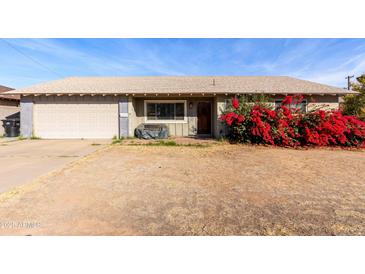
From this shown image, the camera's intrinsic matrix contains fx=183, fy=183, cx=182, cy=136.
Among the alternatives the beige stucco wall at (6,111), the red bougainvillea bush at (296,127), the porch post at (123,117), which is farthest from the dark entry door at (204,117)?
the beige stucco wall at (6,111)

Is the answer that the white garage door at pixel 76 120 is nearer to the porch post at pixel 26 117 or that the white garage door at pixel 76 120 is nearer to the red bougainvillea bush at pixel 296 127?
the porch post at pixel 26 117

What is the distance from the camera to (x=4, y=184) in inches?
156

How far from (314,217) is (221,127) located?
8470 mm

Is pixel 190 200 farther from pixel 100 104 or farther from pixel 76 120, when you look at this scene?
pixel 76 120

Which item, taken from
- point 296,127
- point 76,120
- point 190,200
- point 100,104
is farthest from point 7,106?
point 296,127

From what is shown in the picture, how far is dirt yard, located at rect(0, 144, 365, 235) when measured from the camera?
2508 millimetres

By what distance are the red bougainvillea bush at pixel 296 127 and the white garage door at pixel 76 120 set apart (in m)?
7.01

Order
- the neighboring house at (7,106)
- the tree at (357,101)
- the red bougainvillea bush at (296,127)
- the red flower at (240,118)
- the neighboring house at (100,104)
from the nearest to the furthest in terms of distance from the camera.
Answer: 1. the red bougainvillea bush at (296,127)
2. the red flower at (240,118)
3. the neighboring house at (100,104)
4. the tree at (357,101)
5. the neighboring house at (7,106)

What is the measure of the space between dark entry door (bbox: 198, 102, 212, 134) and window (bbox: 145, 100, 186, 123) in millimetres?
1091

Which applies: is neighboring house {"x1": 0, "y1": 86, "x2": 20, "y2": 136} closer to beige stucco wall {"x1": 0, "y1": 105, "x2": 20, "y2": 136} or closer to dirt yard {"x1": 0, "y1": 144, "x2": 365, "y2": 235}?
beige stucco wall {"x1": 0, "y1": 105, "x2": 20, "y2": 136}

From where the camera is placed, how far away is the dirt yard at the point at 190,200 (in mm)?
2508

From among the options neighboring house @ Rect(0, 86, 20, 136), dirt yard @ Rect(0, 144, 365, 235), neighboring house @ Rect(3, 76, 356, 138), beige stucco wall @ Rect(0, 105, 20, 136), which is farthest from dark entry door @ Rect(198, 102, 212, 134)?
beige stucco wall @ Rect(0, 105, 20, 136)
